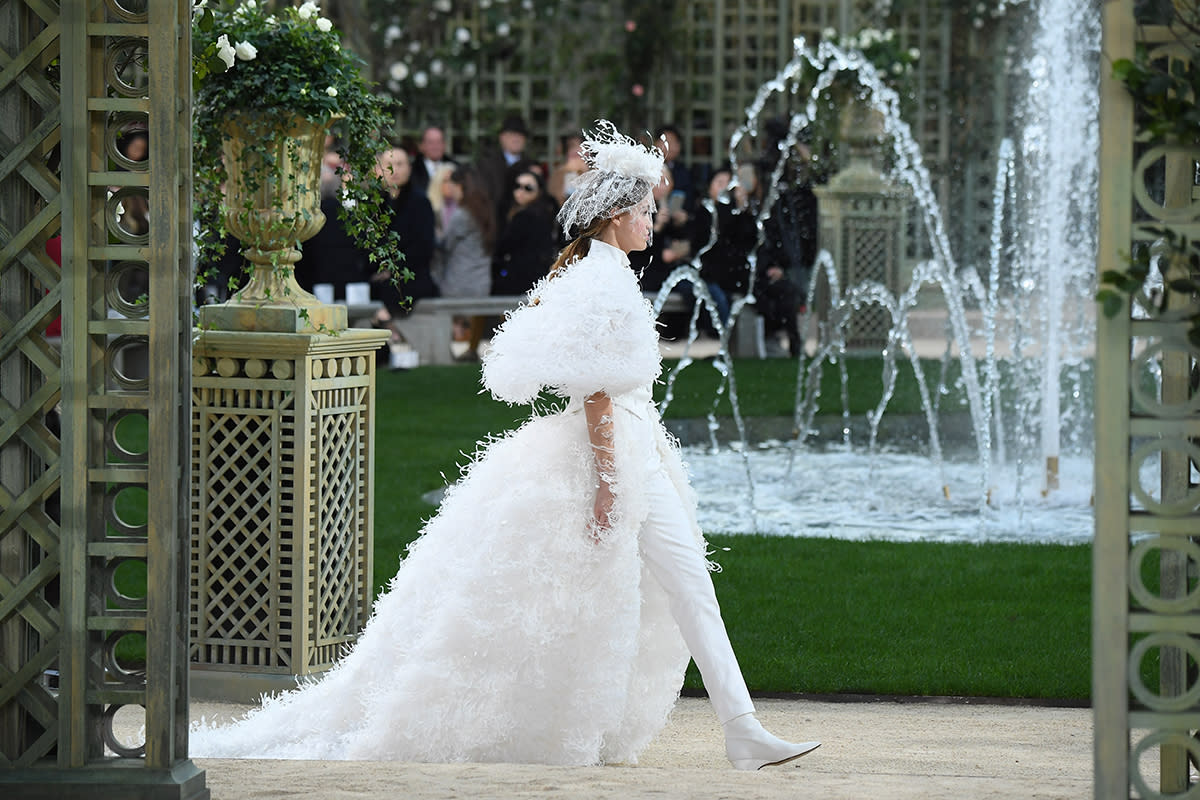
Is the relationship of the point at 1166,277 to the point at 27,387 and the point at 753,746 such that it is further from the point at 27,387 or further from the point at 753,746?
the point at 27,387

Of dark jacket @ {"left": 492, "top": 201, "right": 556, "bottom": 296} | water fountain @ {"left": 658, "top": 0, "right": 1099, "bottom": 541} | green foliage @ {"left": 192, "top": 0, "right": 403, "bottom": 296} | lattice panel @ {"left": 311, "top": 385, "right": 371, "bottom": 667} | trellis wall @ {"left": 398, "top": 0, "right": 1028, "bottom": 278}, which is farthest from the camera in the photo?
trellis wall @ {"left": 398, "top": 0, "right": 1028, "bottom": 278}

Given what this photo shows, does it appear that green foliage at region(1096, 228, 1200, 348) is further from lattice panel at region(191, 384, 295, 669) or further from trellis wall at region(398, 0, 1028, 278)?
trellis wall at region(398, 0, 1028, 278)

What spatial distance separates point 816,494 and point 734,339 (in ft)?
22.1

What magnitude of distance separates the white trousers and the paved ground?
10.3 inches

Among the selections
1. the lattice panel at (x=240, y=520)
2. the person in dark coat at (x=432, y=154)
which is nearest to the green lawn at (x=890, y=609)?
the lattice panel at (x=240, y=520)

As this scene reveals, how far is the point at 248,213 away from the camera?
568 centimetres

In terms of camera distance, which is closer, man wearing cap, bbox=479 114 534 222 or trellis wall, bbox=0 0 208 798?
trellis wall, bbox=0 0 208 798

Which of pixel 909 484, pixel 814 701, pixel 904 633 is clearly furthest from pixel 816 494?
pixel 814 701

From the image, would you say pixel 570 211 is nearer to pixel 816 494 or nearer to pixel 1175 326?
pixel 1175 326

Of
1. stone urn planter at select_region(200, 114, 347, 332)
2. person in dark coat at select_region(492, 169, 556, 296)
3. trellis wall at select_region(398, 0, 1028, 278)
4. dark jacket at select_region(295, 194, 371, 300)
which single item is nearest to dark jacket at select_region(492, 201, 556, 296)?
person in dark coat at select_region(492, 169, 556, 296)

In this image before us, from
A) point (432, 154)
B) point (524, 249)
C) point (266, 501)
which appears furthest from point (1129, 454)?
point (432, 154)

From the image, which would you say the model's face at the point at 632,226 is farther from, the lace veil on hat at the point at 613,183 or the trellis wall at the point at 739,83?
the trellis wall at the point at 739,83

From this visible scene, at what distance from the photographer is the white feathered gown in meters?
4.67

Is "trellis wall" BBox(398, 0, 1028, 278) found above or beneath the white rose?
above
